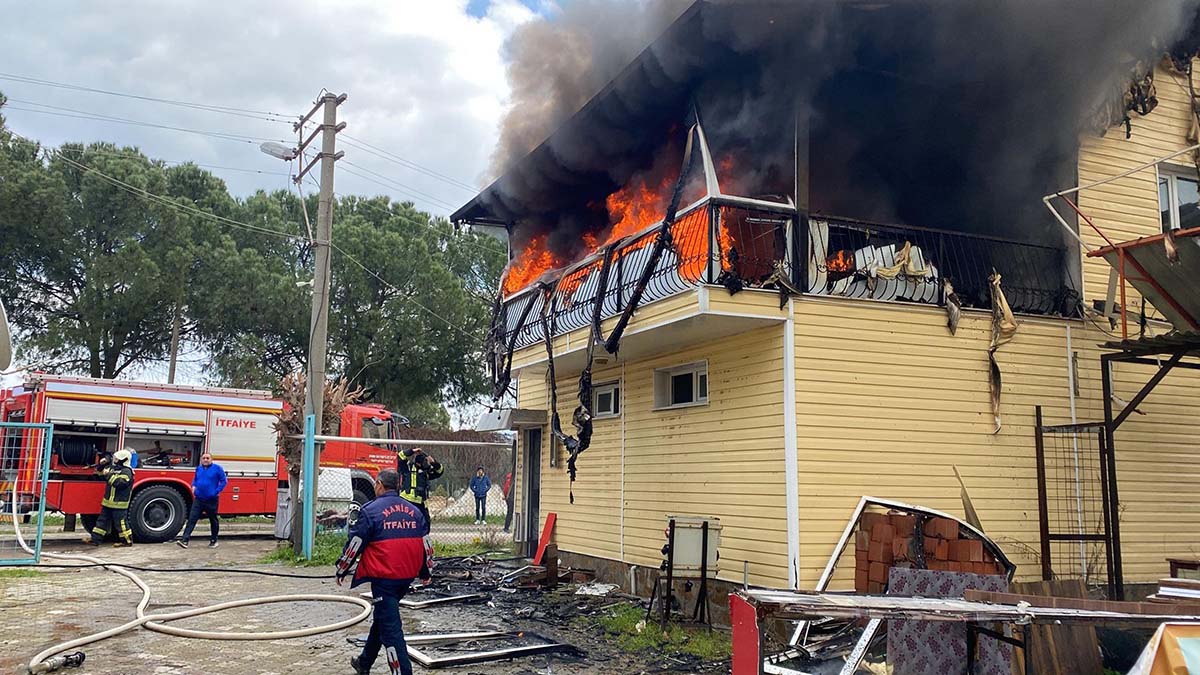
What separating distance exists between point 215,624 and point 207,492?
26.7 feet

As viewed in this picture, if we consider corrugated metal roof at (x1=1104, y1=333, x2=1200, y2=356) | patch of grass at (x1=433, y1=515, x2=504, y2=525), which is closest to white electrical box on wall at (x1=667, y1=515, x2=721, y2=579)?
corrugated metal roof at (x1=1104, y1=333, x2=1200, y2=356)

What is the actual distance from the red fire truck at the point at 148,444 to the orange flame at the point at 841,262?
39.8ft

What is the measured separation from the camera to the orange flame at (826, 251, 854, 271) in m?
8.64

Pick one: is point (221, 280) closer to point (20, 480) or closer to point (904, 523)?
point (20, 480)

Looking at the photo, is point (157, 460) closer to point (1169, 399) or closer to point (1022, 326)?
point (1022, 326)

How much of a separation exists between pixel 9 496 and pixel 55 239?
13645mm

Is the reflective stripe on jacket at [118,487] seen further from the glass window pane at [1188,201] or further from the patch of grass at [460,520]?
the glass window pane at [1188,201]

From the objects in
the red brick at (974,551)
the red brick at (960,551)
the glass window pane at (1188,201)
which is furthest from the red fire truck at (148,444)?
the glass window pane at (1188,201)

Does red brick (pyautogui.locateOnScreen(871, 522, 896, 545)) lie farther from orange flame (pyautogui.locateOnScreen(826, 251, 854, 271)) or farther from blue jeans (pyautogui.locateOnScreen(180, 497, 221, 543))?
blue jeans (pyautogui.locateOnScreen(180, 497, 221, 543))

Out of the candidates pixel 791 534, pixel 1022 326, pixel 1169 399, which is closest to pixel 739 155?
pixel 1022 326

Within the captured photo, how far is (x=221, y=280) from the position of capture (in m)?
28.4

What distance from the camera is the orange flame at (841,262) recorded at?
864cm

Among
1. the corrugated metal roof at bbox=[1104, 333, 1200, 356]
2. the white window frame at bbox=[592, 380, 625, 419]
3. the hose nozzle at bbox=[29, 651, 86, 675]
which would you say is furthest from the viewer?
the white window frame at bbox=[592, 380, 625, 419]

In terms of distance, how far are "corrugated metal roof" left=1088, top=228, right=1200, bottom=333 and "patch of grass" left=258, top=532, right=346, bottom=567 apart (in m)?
11.4
